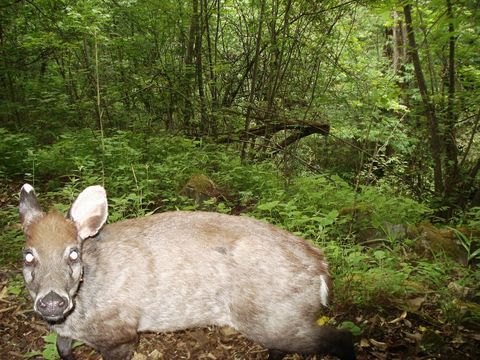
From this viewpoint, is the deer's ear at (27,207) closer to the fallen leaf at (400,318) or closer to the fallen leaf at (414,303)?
the fallen leaf at (400,318)

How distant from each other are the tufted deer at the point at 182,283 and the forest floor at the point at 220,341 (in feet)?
1.85

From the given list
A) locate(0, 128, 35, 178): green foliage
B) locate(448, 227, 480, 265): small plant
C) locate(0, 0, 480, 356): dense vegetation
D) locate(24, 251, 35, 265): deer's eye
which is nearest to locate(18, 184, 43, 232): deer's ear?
locate(24, 251, 35, 265): deer's eye

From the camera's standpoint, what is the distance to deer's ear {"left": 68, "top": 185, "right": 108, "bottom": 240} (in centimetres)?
290

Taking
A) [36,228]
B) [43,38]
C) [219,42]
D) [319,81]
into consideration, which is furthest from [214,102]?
[36,228]

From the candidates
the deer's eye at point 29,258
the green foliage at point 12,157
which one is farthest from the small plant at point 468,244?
the green foliage at point 12,157

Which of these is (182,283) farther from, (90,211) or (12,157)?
(12,157)

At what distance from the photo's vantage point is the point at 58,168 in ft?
25.3

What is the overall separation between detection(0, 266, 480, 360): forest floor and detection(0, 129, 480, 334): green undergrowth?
18 centimetres

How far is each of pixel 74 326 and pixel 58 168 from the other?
18.1ft

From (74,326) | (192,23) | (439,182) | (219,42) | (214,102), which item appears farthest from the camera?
(219,42)

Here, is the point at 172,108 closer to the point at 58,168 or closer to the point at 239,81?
the point at 239,81

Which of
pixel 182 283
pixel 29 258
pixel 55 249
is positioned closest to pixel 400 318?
pixel 182 283

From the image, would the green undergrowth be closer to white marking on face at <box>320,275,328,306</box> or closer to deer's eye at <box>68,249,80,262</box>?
white marking on face at <box>320,275,328,306</box>

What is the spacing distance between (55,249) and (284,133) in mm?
7827
